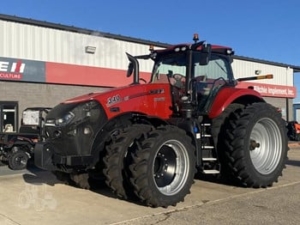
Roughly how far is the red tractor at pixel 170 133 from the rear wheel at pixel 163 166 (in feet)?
0.04

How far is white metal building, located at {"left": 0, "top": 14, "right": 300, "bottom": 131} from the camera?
47.8 feet

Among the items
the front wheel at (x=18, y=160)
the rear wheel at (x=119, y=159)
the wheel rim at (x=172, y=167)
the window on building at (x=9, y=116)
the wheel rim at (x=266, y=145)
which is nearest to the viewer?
the rear wheel at (x=119, y=159)

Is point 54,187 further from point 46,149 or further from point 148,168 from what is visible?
point 148,168

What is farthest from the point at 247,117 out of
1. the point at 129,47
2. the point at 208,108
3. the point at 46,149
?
the point at 129,47

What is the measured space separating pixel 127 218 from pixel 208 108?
2.61m

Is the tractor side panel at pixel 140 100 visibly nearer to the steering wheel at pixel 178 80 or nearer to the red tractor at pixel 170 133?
the red tractor at pixel 170 133

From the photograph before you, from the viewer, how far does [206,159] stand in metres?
7.12

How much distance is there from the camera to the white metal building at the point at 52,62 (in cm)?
1455

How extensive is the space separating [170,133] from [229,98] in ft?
5.57

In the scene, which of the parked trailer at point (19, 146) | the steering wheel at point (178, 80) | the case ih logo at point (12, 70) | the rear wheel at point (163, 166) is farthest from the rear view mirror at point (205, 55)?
the case ih logo at point (12, 70)

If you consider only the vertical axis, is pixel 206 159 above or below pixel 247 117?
below

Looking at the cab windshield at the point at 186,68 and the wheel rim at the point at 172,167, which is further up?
the cab windshield at the point at 186,68

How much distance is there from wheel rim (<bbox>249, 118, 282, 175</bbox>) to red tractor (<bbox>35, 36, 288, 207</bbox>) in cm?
2

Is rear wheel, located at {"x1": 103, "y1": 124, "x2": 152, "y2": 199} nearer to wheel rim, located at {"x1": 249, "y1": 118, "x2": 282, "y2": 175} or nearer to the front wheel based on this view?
wheel rim, located at {"x1": 249, "y1": 118, "x2": 282, "y2": 175}
